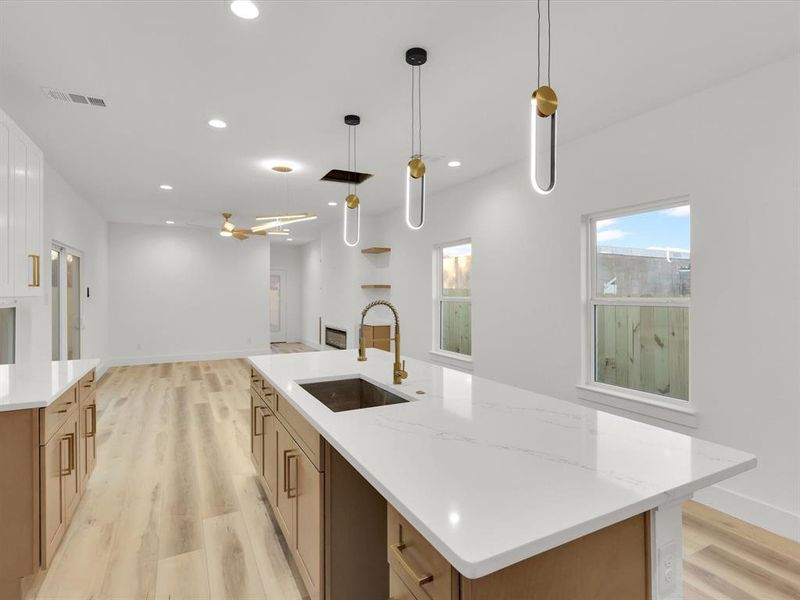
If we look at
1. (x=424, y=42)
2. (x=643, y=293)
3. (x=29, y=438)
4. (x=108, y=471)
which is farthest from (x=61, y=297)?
(x=643, y=293)

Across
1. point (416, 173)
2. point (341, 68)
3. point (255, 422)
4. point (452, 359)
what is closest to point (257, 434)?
point (255, 422)

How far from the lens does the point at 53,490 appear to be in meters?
2.06

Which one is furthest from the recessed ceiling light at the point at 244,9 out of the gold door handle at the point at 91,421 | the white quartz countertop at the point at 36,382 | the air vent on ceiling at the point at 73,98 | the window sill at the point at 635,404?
the window sill at the point at 635,404

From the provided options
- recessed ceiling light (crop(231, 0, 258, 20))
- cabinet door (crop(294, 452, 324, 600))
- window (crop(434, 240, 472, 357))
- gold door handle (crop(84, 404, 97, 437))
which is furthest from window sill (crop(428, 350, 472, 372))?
recessed ceiling light (crop(231, 0, 258, 20))

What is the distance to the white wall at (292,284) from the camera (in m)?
11.6

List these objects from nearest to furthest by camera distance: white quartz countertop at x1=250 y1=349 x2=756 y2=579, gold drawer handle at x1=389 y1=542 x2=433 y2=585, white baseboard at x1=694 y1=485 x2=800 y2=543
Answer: white quartz countertop at x1=250 y1=349 x2=756 y2=579, gold drawer handle at x1=389 y1=542 x2=433 y2=585, white baseboard at x1=694 y1=485 x2=800 y2=543

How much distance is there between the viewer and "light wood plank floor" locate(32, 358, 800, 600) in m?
2.04

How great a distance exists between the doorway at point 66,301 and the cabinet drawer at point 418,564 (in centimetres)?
501

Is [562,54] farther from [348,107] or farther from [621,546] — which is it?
[621,546]

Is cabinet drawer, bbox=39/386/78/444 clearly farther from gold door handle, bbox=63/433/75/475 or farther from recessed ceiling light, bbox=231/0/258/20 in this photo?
recessed ceiling light, bbox=231/0/258/20

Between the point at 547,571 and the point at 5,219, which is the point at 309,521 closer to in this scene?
the point at 547,571

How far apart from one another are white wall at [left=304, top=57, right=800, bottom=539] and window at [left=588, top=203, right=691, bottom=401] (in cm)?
16

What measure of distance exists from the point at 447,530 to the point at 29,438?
1.99m

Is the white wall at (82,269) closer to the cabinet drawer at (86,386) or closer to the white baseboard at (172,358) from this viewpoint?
the white baseboard at (172,358)
